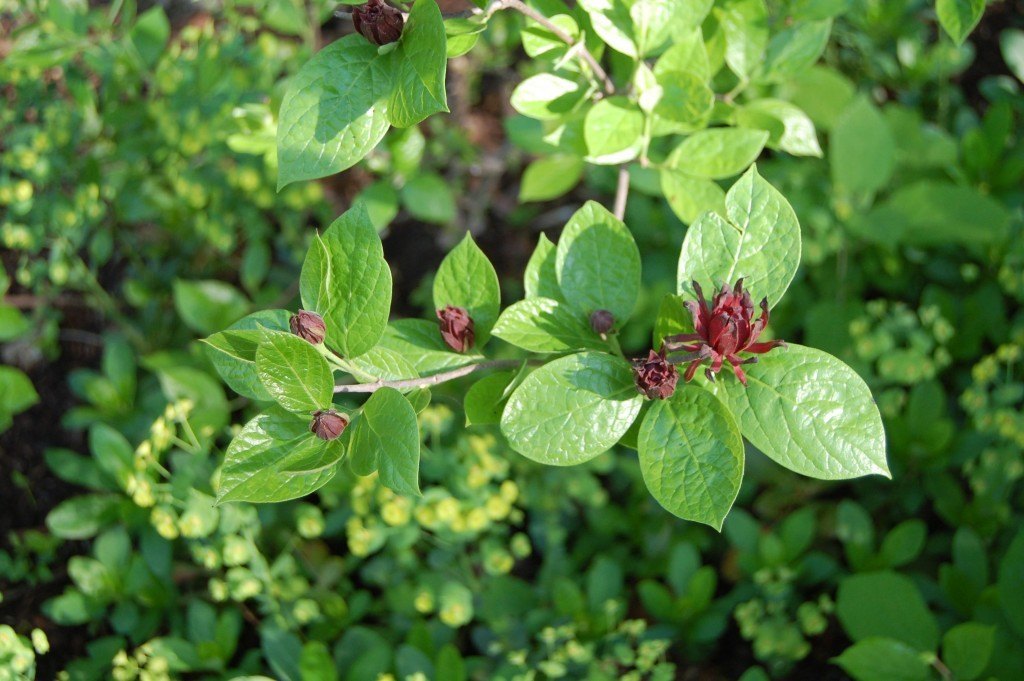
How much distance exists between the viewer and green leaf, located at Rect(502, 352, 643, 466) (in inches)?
36.5

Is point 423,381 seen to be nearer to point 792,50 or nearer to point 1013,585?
point 792,50

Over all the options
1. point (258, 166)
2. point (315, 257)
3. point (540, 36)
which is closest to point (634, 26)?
point (540, 36)

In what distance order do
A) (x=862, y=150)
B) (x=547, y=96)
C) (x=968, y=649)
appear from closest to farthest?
(x=547, y=96), (x=968, y=649), (x=862, y=150)

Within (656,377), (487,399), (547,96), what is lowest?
(487,399)

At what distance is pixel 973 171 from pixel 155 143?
6.85 feet

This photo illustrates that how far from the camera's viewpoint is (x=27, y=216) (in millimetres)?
2121

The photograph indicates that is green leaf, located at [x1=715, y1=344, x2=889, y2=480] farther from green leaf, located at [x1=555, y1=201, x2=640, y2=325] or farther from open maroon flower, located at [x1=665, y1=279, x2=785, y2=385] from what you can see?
green leaf, located at [x1=555, y1=201, x2=640, y2=325]

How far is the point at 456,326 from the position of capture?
109 cm

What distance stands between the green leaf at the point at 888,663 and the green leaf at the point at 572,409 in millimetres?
867

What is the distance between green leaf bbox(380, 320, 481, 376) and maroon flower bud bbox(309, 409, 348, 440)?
16 cm

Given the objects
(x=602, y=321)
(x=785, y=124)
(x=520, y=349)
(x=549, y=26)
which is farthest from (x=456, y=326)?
(x=520, y=349)

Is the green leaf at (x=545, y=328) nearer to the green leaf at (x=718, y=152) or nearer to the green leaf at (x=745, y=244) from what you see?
the green leaf at (x=745, y=244)

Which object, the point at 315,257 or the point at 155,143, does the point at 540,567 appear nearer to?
the point at 315,257

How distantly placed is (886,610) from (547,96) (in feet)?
3.95
